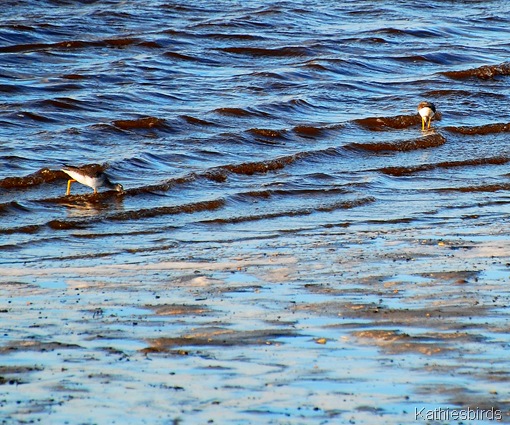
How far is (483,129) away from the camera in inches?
531

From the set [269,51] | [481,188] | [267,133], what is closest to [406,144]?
[267,133]

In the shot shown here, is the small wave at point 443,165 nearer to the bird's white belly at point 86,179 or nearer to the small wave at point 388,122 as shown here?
the small wave at point 388,122

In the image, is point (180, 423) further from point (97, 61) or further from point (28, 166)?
point (97, 61)

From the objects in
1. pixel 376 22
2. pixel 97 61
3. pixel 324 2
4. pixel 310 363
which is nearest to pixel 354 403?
pixel 310 363

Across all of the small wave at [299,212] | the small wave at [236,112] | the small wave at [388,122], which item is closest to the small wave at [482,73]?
the small wave at [388,122]

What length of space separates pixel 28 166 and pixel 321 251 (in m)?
4.34

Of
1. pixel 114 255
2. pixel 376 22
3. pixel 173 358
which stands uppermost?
pixel 173 358

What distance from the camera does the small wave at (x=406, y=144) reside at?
39.8ft

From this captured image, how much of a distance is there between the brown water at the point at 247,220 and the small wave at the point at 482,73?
7 cm

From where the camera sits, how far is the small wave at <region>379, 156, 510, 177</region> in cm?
1083

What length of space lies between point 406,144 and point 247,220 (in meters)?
4.43

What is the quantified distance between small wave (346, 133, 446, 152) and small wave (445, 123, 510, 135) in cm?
60

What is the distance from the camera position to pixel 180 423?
12.8 feet

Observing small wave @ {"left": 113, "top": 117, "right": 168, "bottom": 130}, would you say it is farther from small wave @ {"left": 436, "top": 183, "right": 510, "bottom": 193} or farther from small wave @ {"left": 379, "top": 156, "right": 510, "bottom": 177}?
small wave @ {"left": 436, "top": 183, "right": 510, "bottom": 193}
